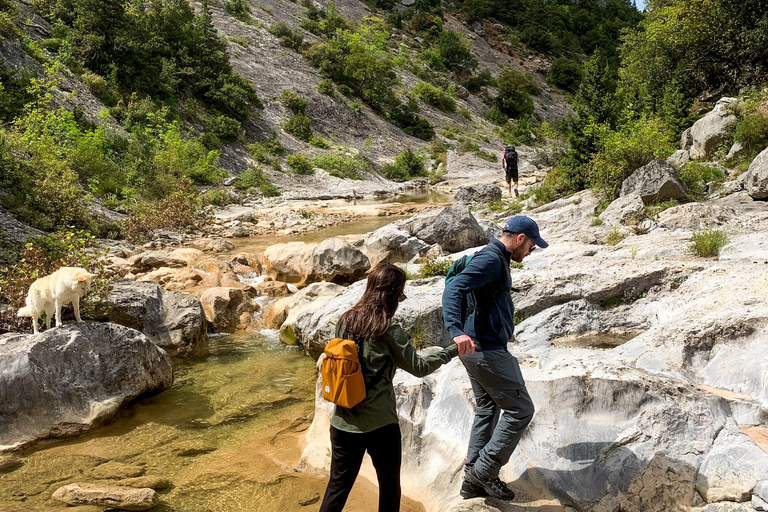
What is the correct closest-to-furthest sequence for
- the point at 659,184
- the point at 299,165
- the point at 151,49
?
the point at 659,184 → the point at 299,165 → the point at 151,49

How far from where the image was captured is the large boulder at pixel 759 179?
9.68 m

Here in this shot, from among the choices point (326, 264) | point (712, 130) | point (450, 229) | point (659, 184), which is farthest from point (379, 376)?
point (712, 130)

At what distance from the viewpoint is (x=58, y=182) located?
13.7 m

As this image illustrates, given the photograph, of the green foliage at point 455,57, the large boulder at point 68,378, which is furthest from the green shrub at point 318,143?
the green foliage at point 455,57

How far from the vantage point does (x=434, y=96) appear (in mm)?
49719

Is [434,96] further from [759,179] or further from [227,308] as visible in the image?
[227,308]

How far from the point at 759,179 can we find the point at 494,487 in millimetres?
9533

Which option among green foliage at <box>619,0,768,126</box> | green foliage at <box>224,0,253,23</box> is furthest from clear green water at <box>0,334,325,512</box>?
green foliage at <box>224,0,253,23</box>

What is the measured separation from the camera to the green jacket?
297 cm

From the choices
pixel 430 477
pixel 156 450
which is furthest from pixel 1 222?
pixel 430 477

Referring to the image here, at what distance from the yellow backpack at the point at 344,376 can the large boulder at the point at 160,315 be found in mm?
5689

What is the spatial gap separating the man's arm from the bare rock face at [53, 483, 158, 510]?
3044 millimetres

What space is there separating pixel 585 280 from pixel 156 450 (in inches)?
218

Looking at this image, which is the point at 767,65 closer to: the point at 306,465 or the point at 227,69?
the point at 306,465
